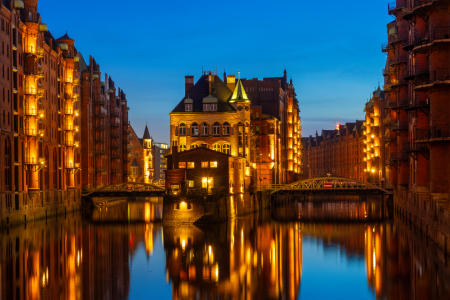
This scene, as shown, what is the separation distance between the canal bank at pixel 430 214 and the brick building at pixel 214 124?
2628 cm

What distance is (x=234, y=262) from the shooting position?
4128 cm

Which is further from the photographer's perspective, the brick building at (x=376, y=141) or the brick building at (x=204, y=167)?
the brick building at (x=376, y=141)

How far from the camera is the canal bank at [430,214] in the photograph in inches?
1571

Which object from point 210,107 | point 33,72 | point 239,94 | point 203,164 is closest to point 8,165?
point 33,72

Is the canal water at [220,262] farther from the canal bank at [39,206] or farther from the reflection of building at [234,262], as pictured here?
the canal bank at [39,206]

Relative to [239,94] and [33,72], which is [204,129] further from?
[33,72]

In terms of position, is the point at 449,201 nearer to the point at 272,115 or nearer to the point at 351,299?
the point at 351,299

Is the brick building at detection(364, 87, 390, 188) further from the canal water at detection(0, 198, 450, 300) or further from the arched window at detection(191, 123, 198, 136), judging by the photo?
the canal water at detection(0, 198, 450, 300)

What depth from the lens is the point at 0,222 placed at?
58531 millimetres

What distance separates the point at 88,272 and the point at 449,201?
966 inches

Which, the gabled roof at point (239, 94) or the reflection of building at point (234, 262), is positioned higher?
the gabled roof at point (239, 94)

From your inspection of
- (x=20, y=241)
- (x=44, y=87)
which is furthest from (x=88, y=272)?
(x=44, y=87)

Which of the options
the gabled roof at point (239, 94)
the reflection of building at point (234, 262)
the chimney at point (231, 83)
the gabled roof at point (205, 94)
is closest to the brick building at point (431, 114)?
the reflection of building at point (234, 262)

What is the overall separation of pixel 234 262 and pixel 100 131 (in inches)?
2807
